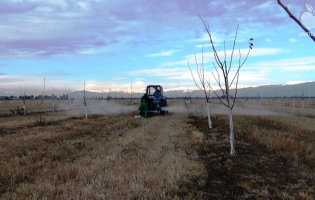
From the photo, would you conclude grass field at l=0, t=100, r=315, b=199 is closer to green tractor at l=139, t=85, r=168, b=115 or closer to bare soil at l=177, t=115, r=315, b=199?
bare soil at l=177, t=115, r=315, b=199

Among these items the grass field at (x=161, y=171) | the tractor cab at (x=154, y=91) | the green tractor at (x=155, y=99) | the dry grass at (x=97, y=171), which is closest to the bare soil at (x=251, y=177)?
the grass field at (x=161, y=171)

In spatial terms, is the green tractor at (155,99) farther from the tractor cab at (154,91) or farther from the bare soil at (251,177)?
the bare soil at (251,177)

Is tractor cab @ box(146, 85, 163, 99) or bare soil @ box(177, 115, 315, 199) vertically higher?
tractor cab @ box(146, 85, 163, 99)

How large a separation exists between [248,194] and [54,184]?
4089mm

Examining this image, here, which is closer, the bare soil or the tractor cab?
the bare soil

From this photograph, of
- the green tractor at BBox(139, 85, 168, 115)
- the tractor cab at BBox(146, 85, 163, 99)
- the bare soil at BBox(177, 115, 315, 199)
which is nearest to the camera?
the bare soil at BBox(177, 115, 315, 199)

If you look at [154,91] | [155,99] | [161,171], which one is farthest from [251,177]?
[154,91]

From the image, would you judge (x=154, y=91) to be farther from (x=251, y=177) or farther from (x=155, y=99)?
(x=251, y=177)

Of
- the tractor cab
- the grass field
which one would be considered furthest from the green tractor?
the grass field

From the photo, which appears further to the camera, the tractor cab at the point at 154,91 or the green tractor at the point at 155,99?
the tractor cab at the point at 154,91

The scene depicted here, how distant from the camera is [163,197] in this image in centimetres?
479

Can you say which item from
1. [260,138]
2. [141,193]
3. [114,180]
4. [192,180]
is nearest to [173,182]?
[192,180]

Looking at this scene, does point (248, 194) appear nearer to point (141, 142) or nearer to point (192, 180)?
point (192, 180)

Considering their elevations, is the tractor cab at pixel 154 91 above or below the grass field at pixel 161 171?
above
